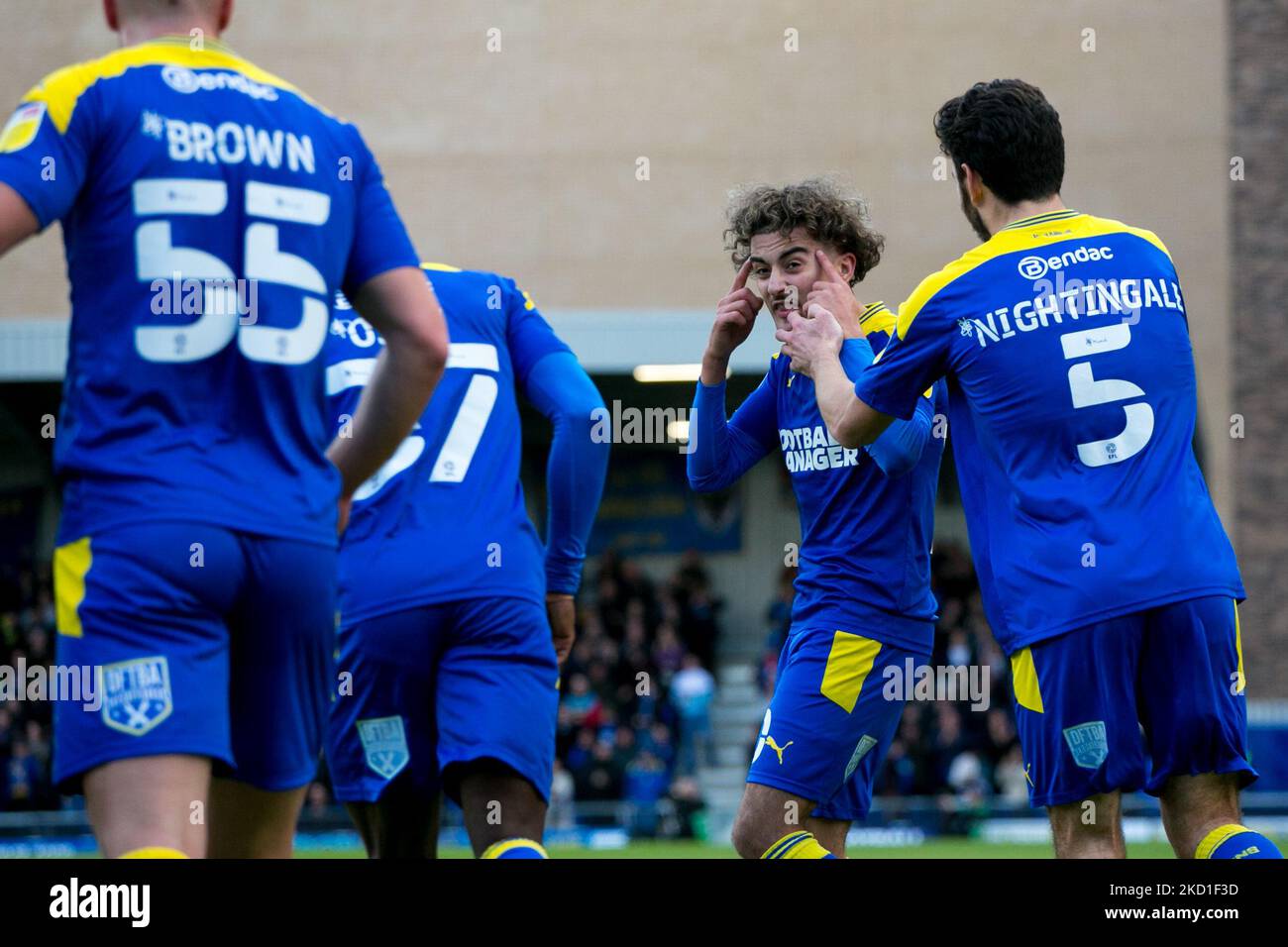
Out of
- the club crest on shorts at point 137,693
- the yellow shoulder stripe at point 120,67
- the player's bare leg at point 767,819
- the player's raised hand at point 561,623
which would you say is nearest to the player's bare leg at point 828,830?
the player's bare leg at point 767,819

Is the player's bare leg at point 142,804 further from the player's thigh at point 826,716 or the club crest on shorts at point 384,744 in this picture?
the player's thigh at point 826,716

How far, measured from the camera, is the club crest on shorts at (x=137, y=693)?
3055 millimetres

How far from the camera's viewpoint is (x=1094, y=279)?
4.41 meters

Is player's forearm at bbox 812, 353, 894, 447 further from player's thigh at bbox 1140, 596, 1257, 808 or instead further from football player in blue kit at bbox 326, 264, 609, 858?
player's thigh at bbox 1140, 596, 1257, 808

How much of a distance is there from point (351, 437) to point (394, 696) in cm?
141

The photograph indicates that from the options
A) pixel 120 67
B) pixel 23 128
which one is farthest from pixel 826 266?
pixel 23 128

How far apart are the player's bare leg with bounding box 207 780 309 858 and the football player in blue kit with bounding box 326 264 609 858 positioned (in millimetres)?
1099

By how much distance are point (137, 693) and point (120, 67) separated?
4.04 feet

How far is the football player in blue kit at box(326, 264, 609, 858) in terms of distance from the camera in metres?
4.68

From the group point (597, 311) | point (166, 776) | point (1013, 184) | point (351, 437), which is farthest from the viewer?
point (597, 311)

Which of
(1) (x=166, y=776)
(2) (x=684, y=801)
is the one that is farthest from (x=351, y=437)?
(2) (x=684, y=801)

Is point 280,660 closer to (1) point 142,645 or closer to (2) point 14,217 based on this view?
(1) point 142,645

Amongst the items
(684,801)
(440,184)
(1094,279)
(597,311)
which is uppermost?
(440,184)
